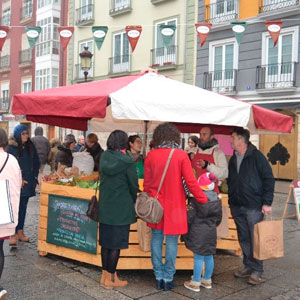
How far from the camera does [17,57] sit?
31328 mm

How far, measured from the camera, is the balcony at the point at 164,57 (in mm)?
19728

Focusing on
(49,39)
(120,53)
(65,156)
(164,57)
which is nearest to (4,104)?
(49,39)

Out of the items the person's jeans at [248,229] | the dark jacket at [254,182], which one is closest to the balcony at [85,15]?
the dark jacket at [254,182]

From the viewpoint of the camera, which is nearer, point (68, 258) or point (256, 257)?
point (256, 257)

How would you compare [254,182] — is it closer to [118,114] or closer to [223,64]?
[118,114]

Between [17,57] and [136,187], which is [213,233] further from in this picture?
[17,57]

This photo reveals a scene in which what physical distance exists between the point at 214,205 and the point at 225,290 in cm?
100

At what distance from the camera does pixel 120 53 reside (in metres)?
22.4

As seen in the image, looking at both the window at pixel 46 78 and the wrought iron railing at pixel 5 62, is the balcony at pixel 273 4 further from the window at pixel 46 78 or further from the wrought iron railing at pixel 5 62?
the wrought iron railing at pixel 5 62

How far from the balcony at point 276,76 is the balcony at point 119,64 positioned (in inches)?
305

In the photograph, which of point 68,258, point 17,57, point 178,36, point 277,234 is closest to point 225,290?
→ point 277,234

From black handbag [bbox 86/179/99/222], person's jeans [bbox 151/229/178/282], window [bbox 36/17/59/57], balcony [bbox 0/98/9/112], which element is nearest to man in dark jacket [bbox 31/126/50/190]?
black handbag [bbox 86/179/99/222]

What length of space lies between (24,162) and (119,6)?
60.0 feet

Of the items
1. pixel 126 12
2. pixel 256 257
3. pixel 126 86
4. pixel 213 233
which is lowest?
pixel 256 257
